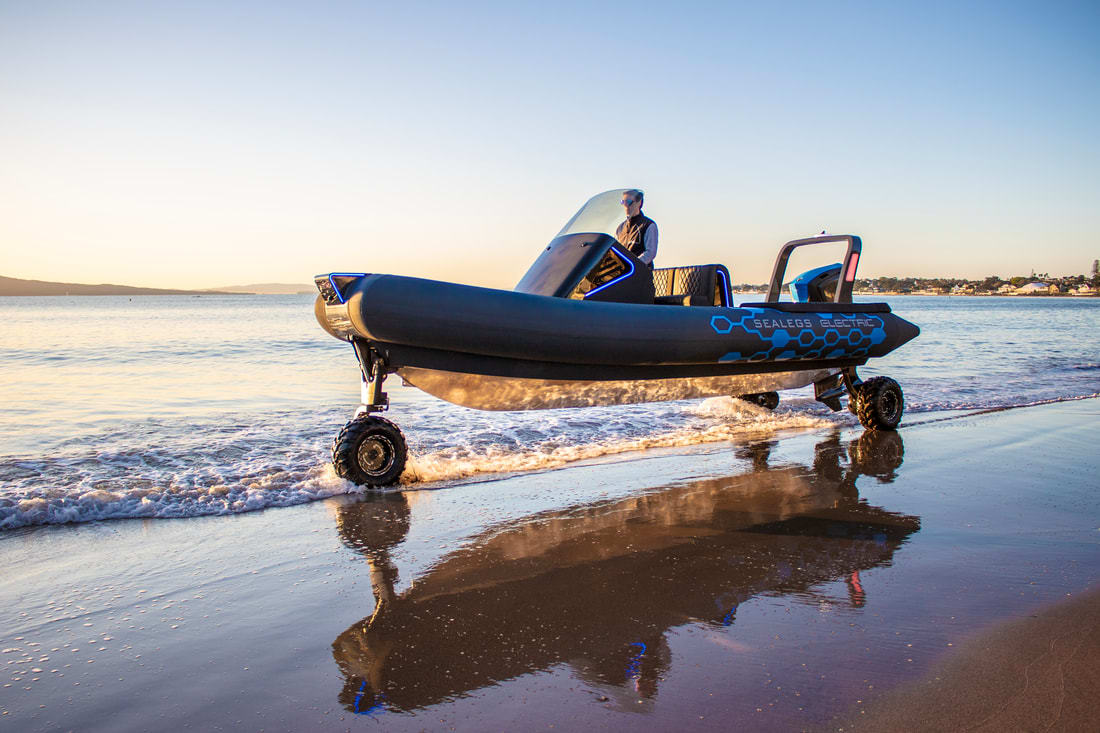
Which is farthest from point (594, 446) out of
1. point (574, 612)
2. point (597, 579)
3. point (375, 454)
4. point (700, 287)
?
point (574, 612)

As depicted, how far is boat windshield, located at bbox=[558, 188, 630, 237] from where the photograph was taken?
255 inches

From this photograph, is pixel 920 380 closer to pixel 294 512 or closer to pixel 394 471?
pixel 394 471

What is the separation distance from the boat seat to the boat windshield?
29.4 inches

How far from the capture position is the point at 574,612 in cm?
284

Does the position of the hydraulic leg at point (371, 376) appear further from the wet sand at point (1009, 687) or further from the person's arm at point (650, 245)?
the wet sand at point (1009, 687)

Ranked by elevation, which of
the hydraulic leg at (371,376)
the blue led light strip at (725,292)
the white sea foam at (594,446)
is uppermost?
Answer: the blue led light strip at (725,292)

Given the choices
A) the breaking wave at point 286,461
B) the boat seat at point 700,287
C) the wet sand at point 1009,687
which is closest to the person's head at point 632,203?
the boat seat at point 700,287

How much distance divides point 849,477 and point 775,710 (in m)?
3.62

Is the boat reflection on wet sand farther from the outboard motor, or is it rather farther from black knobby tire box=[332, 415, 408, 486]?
the outboard motor

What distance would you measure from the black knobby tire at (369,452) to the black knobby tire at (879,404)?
15.9ft

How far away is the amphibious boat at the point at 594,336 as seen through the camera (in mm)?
4949

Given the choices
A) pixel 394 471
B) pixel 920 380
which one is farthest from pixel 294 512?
pixel 920 380

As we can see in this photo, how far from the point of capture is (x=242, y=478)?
17.3ft

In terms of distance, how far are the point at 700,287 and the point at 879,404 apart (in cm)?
229
